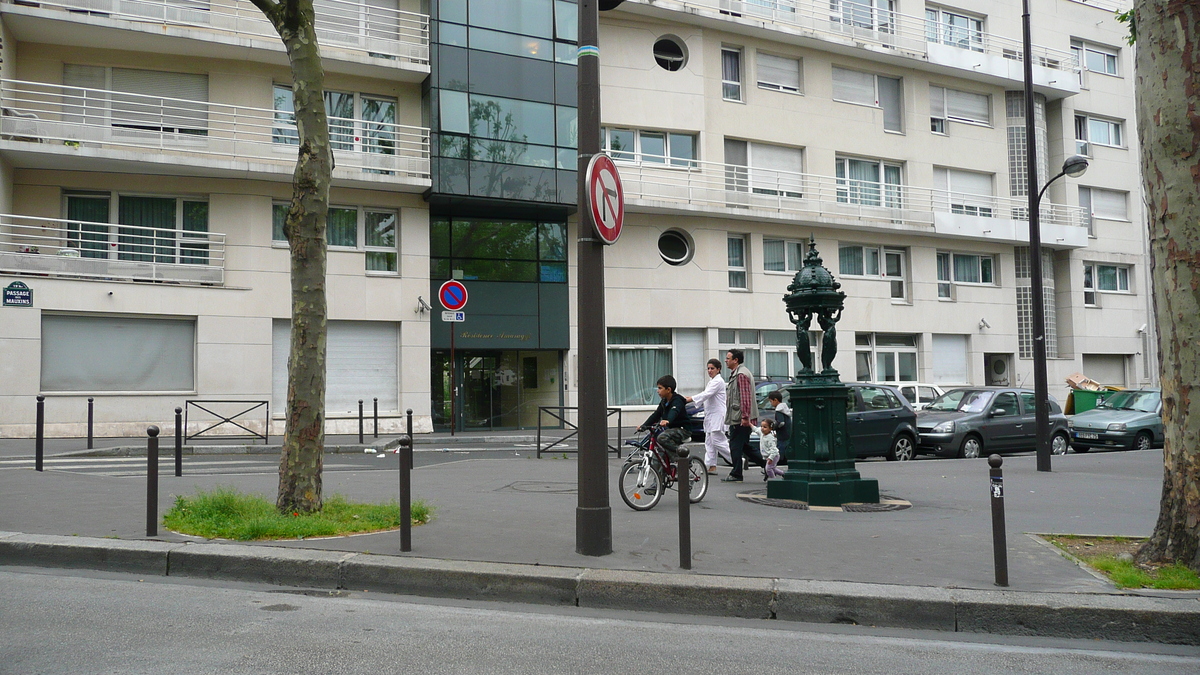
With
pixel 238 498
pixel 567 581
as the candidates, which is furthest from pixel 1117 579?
pixel 238 498

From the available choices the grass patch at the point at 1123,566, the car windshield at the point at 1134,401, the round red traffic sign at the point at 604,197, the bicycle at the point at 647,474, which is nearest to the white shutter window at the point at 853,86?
the car windshield at the point at 1134,401

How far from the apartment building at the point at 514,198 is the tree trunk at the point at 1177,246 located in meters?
14.4

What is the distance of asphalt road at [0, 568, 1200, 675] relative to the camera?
466 cm

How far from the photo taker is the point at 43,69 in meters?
20.7

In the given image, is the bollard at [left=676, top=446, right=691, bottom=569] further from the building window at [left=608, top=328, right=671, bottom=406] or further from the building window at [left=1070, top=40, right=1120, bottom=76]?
the building window at [left=1070, top=40, right=1120, bottom=76]

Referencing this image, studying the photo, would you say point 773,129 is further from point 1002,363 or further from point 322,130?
point 322,130

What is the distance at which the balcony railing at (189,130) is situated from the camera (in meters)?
20.0

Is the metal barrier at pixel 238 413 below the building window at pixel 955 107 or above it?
below

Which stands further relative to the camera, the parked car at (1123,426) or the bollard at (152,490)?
the parked car at (1123,426)

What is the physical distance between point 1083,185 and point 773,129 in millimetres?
14325

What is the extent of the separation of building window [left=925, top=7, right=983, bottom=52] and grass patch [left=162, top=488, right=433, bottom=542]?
29.1 m

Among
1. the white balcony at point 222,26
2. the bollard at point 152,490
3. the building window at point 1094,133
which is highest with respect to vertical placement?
the building window at point 1094,133

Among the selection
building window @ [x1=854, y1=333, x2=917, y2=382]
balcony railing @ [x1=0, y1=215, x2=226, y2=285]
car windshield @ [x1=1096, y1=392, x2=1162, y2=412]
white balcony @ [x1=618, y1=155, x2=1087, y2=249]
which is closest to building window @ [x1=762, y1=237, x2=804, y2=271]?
white balcony @ [x1=618, y1=155, x2=1087, y2=249]

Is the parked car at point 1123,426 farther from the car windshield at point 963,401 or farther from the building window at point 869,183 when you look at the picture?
the building window at point 869,183
